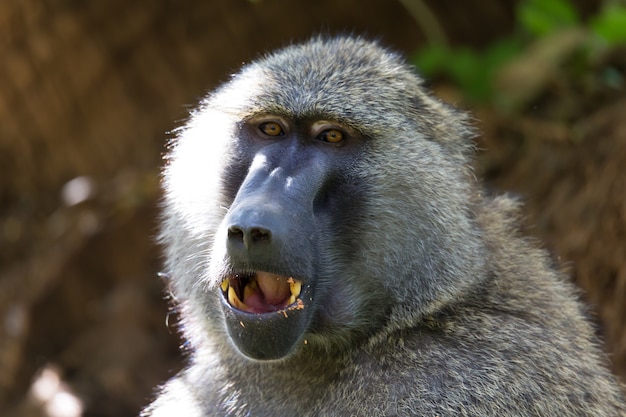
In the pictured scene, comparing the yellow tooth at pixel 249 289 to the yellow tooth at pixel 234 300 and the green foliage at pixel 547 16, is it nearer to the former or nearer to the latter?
the yellow tooth at pixel 234 300

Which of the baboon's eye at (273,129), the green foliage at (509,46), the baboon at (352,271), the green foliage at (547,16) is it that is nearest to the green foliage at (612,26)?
the green foliage at (509,46)

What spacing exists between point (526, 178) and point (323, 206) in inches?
107

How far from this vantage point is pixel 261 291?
8.73 ft

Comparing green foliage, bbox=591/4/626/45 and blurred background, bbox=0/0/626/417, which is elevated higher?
green foliage, bbox=591/4/626/45

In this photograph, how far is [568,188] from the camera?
4898 millimetres

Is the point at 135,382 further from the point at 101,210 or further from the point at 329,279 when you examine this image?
the point at 329,279

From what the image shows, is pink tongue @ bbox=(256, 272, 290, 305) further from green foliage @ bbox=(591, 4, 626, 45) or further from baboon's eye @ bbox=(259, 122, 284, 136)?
green foliage @ bbox=(591, 4, 626, 45)

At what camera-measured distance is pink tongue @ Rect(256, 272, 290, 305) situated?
8.66ft

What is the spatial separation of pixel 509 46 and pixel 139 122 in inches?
104

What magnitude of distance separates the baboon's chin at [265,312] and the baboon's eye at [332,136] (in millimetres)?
517

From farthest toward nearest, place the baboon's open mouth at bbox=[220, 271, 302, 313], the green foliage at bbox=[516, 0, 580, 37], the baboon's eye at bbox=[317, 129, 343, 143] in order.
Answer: the green foliage at bbox=[516, 0, 580, 37] → the baboon's eye at bbox=[317, 129, 343, 143] → the baboon's open mouth at bbox=[220, 271, 302, 313]

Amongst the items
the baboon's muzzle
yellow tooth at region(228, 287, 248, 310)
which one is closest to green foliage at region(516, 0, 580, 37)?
the baboon's muzzle

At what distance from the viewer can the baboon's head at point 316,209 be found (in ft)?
8.46

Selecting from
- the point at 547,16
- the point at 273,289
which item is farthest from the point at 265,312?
the point at 547,16
